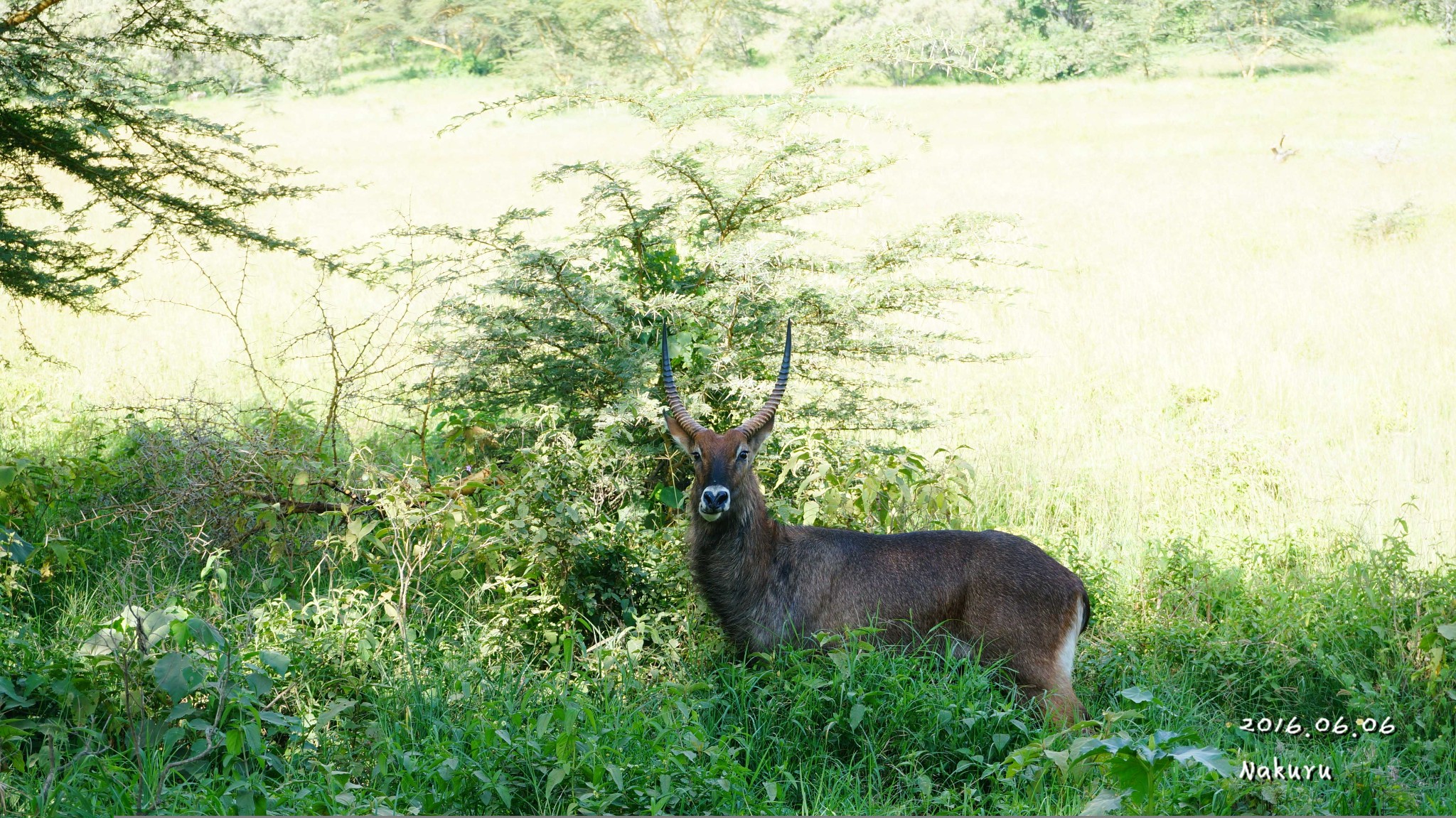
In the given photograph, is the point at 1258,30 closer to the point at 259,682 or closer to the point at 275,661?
the point at 275,661

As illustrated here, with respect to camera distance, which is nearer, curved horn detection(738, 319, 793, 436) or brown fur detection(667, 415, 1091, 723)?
brown fur detection(667, 415, 1091, 723)

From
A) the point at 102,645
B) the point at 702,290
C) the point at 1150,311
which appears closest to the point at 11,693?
the point at 102,645

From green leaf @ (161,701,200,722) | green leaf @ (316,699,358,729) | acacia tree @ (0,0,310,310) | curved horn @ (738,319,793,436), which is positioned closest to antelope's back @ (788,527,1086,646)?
curved horn @ (738,319,793,436)

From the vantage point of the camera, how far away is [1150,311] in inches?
489

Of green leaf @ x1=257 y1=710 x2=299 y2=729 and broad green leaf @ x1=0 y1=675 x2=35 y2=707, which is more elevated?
broad green leaf @ x1=0 y1=675 x2=35 y2=707

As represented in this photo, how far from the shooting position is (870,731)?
3.92 metres

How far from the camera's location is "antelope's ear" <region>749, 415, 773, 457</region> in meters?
4.81

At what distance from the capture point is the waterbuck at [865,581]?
14.5 ft

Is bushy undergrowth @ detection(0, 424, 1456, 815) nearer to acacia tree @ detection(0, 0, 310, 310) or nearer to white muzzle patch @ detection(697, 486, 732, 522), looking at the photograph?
white muzzle patch @ detection(697, 486, 732, 522)

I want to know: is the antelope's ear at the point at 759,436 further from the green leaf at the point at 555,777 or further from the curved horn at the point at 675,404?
the green leaf at the point at 555,777

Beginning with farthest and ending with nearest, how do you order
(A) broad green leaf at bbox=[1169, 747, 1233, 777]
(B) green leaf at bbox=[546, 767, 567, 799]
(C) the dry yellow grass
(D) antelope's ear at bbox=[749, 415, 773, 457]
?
(C) the dry yellow grass, (D) antelope's ear at bbox=[749, 415, 773, 457], (B) green leaf at bbox=[546, 767, 567, 799], (A) broad green leaf at bbox=[1169, 747, 1233, 777]

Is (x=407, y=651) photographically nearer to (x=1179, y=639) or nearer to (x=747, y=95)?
(x=1179, y=639)

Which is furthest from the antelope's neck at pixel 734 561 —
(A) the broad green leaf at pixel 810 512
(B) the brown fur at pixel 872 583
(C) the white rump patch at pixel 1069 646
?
(C) the white rump patch at pixel 1069 646

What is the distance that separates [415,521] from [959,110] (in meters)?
30.5
